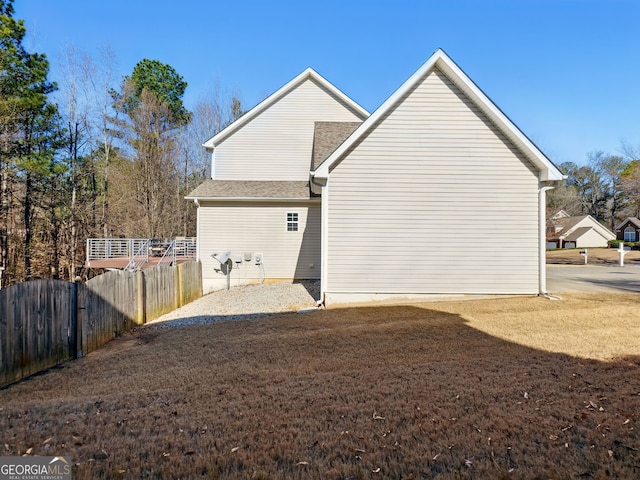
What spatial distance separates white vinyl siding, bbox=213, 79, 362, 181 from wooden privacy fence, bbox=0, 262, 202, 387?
8.06 metres

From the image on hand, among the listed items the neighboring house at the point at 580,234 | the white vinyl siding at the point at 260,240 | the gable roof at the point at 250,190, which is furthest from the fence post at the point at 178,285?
the neighboring house at the point at 580,234

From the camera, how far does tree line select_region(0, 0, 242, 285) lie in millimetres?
18094

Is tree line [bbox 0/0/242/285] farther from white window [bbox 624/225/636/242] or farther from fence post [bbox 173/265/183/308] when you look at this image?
white window [bbox 624/225/636/242]

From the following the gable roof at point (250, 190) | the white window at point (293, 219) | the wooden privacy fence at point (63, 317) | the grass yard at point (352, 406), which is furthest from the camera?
the white window at point (293, 219)

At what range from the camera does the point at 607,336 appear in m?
6.26

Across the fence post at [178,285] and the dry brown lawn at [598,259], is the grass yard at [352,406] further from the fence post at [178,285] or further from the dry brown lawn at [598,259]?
the dry brown lawn at [598,259]

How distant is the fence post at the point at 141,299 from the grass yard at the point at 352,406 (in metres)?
2.71

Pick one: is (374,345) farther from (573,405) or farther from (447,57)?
(447,57)

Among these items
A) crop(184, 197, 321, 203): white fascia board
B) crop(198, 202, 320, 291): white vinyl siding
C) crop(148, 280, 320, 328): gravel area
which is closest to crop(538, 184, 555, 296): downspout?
crop(148, 280, 320, 328): gravel area

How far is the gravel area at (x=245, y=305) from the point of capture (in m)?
9.85

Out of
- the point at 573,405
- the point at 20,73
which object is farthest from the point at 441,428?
the point at 20,73

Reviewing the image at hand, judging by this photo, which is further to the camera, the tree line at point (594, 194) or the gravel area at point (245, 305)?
the tree line at point (594, 194)

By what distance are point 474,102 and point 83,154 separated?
23147 mm

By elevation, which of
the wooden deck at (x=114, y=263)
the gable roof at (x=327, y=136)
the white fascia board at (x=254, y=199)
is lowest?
the wooden deck at (x=114, y=263)
